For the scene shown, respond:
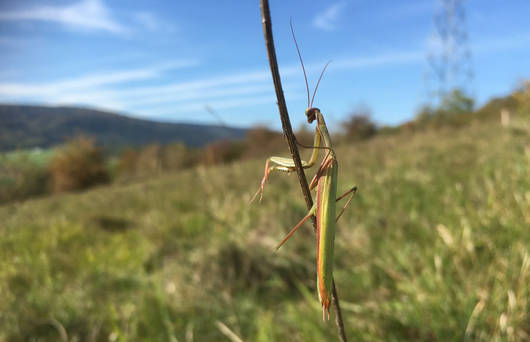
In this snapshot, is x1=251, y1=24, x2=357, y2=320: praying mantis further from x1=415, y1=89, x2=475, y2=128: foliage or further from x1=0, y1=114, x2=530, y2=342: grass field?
x1=415, y1=89, x2=475, y2=128: foliage

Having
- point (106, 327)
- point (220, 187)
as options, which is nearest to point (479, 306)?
point (106, 327)

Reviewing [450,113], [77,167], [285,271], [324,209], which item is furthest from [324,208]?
[450,113]

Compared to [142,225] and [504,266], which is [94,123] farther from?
[504,266]

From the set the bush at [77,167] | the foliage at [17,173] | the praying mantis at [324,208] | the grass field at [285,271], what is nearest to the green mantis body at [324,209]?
the praying mantis at [324,208]

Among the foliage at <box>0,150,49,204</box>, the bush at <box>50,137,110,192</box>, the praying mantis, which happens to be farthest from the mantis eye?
the bush at <box>50,137,110,192</box>

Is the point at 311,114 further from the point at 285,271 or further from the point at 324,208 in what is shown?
the point at 285,271

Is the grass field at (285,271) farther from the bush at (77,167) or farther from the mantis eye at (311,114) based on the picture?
the bush at (77,167)

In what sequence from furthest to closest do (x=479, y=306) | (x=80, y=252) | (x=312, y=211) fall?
1. (x=80, y=252)
2. (x=479, y=306)
3. (x=312, y=211)
